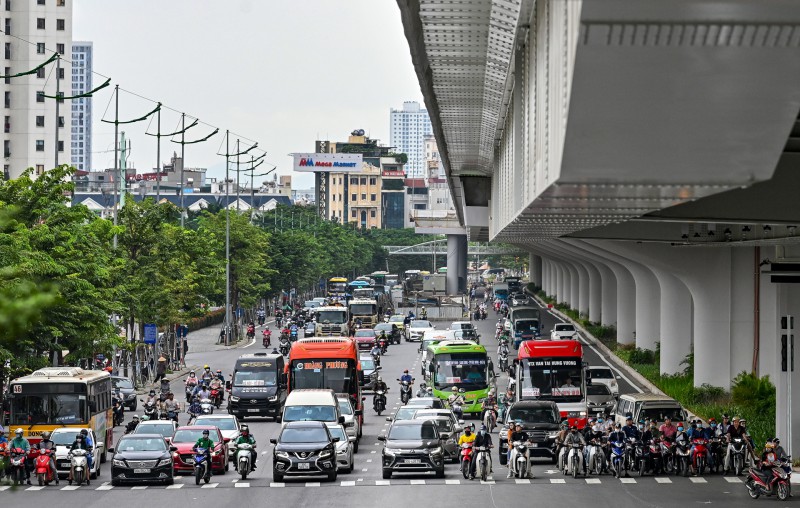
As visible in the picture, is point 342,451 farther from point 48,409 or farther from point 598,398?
point 598,398

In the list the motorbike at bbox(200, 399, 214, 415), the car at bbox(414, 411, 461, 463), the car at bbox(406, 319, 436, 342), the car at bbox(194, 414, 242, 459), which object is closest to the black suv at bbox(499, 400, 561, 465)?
the car at bbox(414, 411, 461, 463)

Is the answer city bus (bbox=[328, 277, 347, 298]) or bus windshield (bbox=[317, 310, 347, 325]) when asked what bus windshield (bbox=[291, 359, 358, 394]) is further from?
city bus (bbox=[328, 277, 347, 298])

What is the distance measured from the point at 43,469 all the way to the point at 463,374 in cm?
1896

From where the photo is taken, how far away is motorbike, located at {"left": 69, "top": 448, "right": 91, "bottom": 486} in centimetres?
3122

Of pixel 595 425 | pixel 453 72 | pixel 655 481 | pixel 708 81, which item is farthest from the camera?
pixel 595 425

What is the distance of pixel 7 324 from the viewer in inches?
Result: 252

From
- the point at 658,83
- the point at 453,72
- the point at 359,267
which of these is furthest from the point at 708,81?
the point at 359,267

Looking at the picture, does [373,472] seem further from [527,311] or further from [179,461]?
[527,311]

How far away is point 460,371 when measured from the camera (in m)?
47.8

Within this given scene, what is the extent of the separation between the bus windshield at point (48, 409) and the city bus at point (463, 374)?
15.5 metres

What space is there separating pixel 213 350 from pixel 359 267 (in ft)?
333

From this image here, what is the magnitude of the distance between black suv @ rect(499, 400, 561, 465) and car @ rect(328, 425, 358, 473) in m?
3.76

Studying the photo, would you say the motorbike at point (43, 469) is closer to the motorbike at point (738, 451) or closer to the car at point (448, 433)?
the car at point (448, 433)

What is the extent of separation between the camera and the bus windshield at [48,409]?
34688 millimetres
